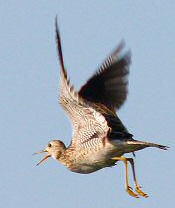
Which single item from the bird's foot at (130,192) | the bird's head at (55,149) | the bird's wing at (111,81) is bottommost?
the bird's foot at (130,192)

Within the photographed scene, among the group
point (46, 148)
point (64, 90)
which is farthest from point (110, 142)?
point (46, 148)

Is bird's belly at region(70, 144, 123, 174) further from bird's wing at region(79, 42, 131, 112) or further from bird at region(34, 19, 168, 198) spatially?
bird's wing at region(79, 42, 131, 112)

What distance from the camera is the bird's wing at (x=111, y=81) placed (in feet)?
54.2

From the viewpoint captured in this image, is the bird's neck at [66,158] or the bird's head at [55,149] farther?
the bird's head at [55,149]

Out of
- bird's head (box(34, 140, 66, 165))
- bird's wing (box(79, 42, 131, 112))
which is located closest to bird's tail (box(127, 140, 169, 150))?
bird's wing (box(79, 42, 131, 112))

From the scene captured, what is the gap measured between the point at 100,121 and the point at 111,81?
56.2 inches

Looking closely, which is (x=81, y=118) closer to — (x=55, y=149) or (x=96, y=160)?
(x=96, y=160)

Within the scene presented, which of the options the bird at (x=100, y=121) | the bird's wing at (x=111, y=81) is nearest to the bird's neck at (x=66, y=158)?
the bird at (x=100, y=121)

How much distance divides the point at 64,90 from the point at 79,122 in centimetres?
123

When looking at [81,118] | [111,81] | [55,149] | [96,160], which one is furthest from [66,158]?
[111,81]

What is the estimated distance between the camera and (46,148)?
1830 centimetres

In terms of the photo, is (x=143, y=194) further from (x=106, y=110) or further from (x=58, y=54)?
(x=58, y=54)

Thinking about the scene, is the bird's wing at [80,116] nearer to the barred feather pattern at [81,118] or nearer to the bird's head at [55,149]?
the barred feather pattern at [81,118]

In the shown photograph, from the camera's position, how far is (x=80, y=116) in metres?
16.2
